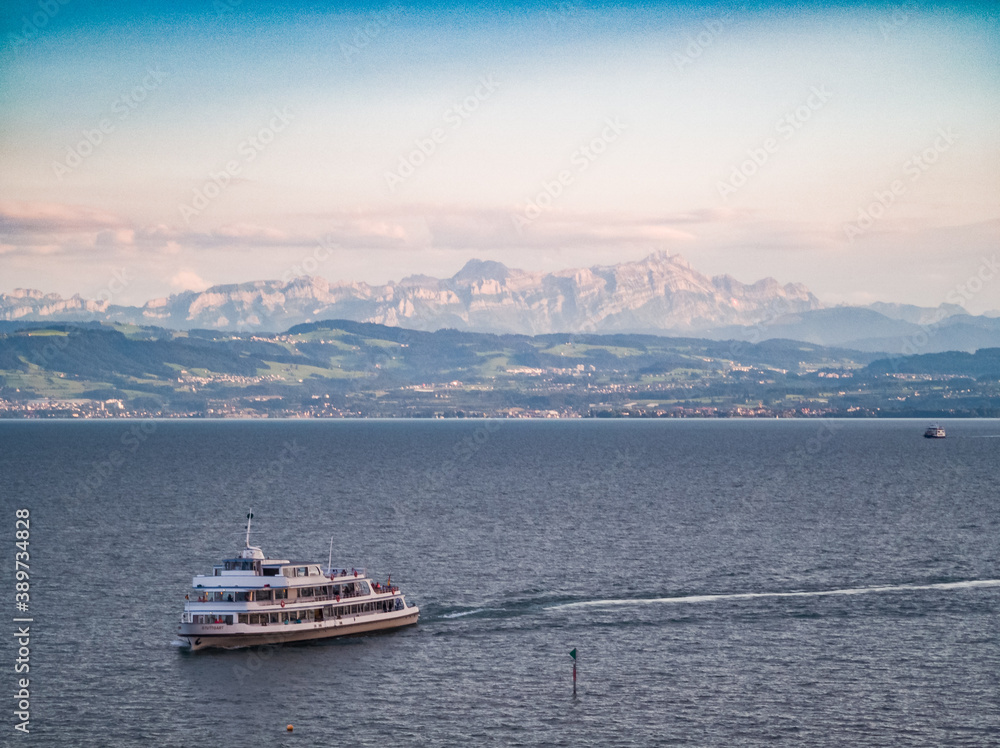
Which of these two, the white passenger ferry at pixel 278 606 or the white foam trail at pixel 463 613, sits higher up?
the white passenger ferry at pixel 278 606

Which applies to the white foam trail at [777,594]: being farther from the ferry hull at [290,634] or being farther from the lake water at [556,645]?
the ferry hull at [290,634]

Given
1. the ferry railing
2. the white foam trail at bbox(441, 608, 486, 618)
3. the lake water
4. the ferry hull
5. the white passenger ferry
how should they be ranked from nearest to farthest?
1. the lake water
2. the ferry hull
3. the white passenger ferry
4. the ferry railing
5. the white foam trail at bbox(441, 608, 486, 618)

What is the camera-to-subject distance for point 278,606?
97.5m

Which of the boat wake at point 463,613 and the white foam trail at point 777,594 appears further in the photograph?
the white foam trail at point 777,594

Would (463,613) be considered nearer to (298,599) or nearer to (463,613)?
(463,613)

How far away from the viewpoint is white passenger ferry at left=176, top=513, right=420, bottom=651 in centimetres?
9500

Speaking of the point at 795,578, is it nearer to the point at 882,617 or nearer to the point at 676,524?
the point at 882,617

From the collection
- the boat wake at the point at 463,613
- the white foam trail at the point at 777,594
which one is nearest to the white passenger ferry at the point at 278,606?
the boat wake at the point at 463,613

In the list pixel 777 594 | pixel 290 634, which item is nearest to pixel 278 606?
pixel 290 634

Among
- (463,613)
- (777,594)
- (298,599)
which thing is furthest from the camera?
(777,594)

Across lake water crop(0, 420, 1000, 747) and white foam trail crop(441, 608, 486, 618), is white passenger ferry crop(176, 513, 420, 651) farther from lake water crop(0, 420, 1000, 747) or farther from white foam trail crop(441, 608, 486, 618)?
white foam trail crop(441, 608, 486, 618)

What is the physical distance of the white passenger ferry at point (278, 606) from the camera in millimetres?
95000

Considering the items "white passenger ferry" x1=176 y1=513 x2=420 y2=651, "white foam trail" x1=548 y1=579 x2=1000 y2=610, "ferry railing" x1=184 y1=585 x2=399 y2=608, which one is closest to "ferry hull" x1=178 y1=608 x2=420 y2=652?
"white passenger ferry" x1=176 y1=513 x2=420 y2=651

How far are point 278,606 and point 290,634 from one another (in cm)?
273
